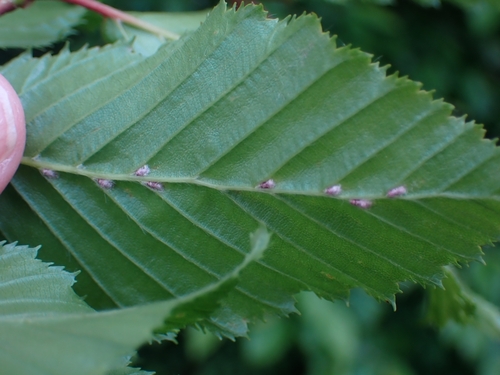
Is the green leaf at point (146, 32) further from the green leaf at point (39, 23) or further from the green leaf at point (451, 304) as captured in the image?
the green leaf at point (451, 304)

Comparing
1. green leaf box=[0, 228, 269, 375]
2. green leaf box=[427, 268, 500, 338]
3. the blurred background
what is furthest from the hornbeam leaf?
the blurred background

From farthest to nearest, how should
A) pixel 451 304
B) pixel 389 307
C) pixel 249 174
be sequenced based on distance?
1. pixel 389 307
2. pixel 451 304
3. pixel 249 174

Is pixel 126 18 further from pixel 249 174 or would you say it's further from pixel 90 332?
pixel 90 332

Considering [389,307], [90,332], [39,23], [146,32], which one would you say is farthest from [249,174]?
[389,307]

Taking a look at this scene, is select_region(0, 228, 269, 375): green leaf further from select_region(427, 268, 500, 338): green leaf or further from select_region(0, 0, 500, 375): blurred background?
select_region(0, 0, 500, 375): blurred background

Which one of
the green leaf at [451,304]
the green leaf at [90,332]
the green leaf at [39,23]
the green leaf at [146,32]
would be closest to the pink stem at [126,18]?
the green leaf at [146,32]

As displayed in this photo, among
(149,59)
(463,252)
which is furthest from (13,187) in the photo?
(463,252)
